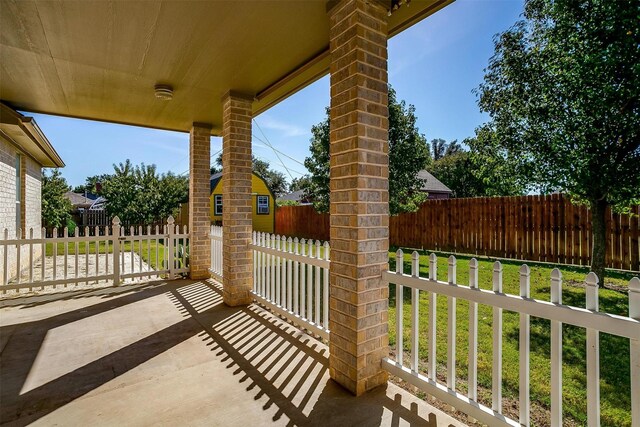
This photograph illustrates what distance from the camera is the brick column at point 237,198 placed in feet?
14.3

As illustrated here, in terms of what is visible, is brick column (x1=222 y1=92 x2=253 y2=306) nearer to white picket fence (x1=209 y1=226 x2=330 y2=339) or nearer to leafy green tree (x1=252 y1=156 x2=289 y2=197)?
white picket fence (x1=209 y1=226 x2=330 y2=339)

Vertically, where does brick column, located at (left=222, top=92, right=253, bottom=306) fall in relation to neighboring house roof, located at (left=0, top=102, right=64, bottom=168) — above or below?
below

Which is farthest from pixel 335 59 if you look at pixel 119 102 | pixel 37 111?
pixel 37 111

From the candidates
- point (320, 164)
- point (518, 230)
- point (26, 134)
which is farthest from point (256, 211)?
point (518, 230)

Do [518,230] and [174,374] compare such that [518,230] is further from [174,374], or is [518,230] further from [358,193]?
[174,374]

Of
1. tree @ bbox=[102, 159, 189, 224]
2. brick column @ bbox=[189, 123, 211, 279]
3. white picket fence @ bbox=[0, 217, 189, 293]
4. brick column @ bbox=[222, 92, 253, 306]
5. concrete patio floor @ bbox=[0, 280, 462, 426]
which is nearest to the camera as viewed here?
concrete patio floor @ bbox=[0, 280, 462, 426]

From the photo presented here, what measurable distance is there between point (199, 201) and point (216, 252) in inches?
44.0

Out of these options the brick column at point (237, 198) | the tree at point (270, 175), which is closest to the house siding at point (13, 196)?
the brick column at point (237, 198)

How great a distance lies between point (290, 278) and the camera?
3.71 metres

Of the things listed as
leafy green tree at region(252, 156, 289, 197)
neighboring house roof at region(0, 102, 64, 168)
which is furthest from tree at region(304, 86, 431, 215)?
leafy green tree at region(252, 156, 289, 197)

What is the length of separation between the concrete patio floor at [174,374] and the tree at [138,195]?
37.2 ft

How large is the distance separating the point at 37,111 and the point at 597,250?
32.0ft

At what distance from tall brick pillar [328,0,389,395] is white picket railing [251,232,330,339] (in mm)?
676

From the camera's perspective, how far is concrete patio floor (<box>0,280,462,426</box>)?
205cm
